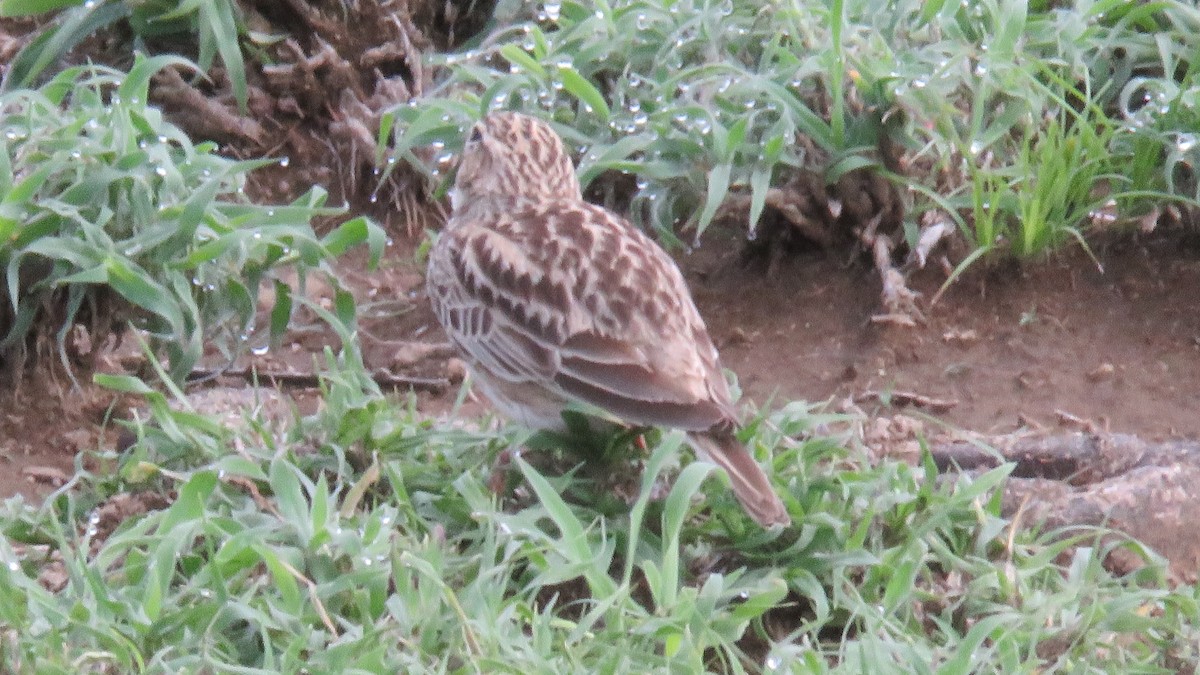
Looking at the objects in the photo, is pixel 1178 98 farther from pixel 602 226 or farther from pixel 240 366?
pixel 240 366

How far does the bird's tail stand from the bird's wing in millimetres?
79

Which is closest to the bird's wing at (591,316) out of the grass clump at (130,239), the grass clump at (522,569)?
the grass clump at (522,569)

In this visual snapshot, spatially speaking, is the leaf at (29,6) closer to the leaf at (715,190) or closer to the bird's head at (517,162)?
the bird's head at (517,162)

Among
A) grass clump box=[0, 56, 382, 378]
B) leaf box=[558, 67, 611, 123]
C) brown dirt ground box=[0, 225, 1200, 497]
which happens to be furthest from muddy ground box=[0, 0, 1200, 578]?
leaf box=[558, 67, 611, 123]

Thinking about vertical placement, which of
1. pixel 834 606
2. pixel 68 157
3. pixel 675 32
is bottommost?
pixel 834 606

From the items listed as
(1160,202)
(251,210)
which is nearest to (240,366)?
(251,210)

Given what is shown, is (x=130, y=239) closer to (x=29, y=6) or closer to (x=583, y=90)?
(x=583, y=90)

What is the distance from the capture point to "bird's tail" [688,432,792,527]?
15.1 ft

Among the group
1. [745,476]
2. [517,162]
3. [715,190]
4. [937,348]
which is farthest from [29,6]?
[745,476]

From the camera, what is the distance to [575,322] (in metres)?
5.09

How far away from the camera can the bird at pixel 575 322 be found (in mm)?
4770

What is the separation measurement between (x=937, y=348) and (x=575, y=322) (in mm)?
1680

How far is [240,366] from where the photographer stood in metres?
6.42

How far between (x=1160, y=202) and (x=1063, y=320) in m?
0.51
